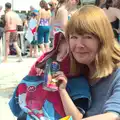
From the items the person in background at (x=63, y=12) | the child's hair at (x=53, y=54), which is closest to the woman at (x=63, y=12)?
the person in background at (x=63, y=12)

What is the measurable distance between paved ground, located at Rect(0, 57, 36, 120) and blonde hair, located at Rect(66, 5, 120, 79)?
10.2 feet

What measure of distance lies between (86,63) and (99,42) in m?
0.14

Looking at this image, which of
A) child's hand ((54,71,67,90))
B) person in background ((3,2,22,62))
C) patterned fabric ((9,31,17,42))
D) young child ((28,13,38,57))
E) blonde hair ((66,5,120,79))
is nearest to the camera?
blonde hair ((66,5,120,79))

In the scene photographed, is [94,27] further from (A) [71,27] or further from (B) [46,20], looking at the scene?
(B) [46,20]

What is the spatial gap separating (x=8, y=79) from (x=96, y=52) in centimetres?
529

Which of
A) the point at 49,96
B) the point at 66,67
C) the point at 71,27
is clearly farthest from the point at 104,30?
the point at 49,96

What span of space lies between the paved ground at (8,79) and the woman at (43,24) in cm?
61

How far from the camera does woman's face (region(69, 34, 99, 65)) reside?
154 cm

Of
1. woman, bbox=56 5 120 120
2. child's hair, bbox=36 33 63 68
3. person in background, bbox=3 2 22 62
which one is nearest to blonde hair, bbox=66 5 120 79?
woman, bbox=56 5 120 120

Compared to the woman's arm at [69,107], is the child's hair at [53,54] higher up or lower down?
higher up

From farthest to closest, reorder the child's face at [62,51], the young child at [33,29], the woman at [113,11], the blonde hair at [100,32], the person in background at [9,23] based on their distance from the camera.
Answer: the young child at [33,29]
the person in background at [9,23]
the woman at [113,11]
the child's face at [62,51]
the blonde hair at [100,32]

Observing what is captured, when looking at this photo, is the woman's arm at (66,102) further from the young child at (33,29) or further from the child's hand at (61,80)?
the young child at (33,29)

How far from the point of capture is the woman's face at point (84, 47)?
154 cm

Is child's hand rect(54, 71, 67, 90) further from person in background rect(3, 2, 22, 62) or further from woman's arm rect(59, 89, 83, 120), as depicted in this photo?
person in background rect(3, 2, 22, 62)
